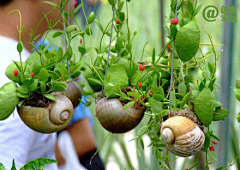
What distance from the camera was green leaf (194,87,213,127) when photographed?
1.65 feet

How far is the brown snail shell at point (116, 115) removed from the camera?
1.85 ft

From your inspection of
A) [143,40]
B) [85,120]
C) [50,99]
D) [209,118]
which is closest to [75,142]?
[85,120]

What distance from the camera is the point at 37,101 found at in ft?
1.89

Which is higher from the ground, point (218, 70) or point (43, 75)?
point (43, 75)

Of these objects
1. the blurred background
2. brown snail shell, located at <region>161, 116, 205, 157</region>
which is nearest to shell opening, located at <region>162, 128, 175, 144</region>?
brown snail shell, located at <region>161, 116, 205, 157</region>

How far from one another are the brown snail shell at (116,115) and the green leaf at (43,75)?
0.09 meters

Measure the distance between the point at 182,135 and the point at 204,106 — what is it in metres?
0.05

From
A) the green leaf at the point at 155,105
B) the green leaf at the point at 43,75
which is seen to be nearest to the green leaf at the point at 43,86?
the green leaf at the point at 43,75

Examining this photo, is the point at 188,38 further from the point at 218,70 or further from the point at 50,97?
the point at 218,70

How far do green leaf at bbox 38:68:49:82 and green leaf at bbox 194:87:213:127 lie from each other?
0.21 metres

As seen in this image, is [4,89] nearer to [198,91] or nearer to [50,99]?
[50,99]

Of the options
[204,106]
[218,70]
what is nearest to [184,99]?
[204,106]

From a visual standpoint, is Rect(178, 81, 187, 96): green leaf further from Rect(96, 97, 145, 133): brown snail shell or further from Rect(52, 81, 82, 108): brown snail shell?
Rect(52, 81, 82, 108): brown snail shell

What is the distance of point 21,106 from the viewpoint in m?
0.57
